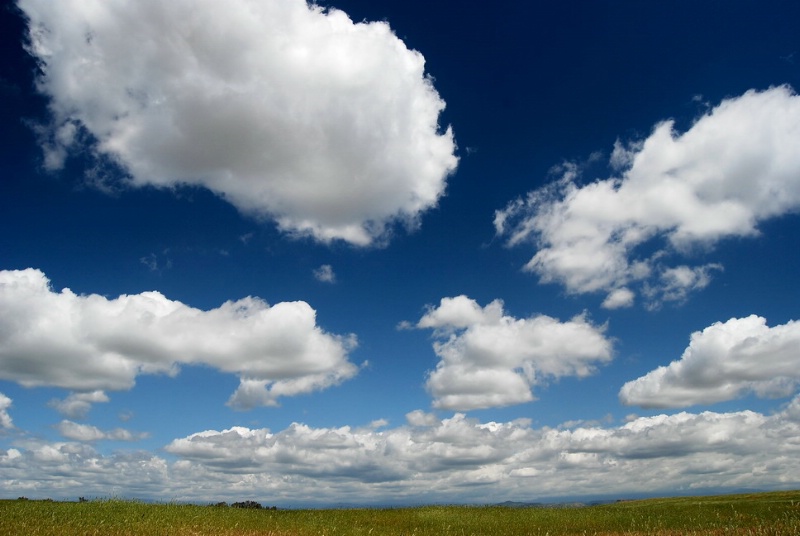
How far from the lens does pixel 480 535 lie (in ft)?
105

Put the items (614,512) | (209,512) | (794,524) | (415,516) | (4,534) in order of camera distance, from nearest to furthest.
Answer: (4,534), (794,524), (209,512), (415,516), (614,512)

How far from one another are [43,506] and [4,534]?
1267 cm

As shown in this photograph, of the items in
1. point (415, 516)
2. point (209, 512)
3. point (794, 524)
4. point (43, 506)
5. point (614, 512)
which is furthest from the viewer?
point (614, 512)

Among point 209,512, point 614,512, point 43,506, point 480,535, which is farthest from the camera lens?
point 614,512

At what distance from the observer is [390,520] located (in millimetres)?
39938

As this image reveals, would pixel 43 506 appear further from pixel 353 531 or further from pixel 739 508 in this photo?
pixel 739 508

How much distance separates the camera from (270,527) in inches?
1340

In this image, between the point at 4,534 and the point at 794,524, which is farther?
the point at 794,524

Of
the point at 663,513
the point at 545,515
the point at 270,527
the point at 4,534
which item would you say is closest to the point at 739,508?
the point at 663,513

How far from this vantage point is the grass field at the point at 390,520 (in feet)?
93.2

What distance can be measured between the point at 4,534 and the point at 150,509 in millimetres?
12389

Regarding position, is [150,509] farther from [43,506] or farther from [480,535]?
[480,535]

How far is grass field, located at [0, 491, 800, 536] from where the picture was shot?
28.4 m

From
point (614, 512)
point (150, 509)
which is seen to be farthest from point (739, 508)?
point (150, 509)
